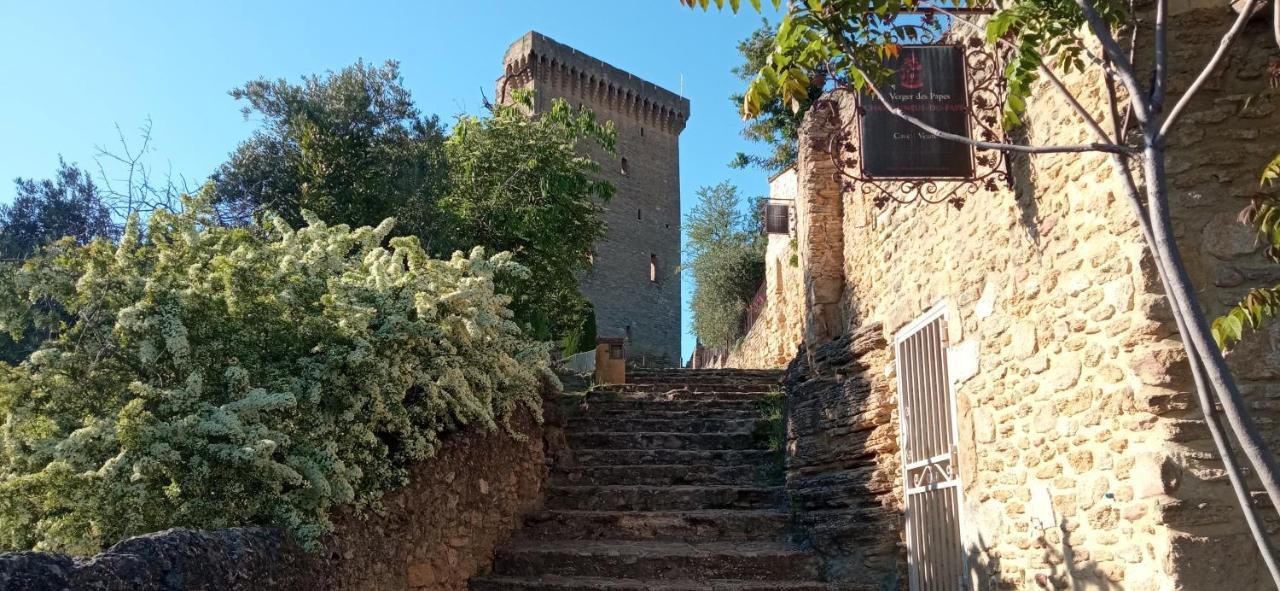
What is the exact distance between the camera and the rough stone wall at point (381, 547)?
244 centimetres

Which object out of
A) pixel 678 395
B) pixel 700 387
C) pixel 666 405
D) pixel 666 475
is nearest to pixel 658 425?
pixel 666 405

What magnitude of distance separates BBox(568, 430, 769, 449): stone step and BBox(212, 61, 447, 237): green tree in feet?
10.5

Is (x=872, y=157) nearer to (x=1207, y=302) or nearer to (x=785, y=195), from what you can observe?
(x=1207, y=302)

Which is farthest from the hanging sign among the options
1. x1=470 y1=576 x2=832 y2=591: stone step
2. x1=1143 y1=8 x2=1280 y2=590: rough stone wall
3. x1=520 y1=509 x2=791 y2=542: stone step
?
x1=520 y1=509 x2=791 y2=542: stone step

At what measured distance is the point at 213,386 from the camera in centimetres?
421

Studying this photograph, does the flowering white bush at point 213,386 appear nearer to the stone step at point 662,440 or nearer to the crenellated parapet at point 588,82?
the stone step at point 662,440

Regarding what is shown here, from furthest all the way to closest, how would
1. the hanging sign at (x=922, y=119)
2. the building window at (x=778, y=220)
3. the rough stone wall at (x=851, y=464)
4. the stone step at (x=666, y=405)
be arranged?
the building window at (x=778, y=220) < the stone step at (x=666, y=405) < the rough stone wall at (x=851, y=464) < the hanging sign at (x=922, y=119)

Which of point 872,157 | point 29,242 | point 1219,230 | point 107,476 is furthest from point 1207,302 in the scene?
point 29,242

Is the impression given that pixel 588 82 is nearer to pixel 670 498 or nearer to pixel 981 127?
pixel 670 498

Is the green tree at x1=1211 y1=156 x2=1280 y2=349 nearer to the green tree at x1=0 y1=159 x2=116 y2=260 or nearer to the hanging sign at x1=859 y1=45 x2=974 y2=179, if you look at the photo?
the hanging sign at x1=859 y1=45 x2=974 y2=179

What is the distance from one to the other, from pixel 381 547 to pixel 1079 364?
11.4ft

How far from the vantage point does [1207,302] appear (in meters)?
3.48

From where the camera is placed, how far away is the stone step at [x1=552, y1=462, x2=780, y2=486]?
743 centimetres

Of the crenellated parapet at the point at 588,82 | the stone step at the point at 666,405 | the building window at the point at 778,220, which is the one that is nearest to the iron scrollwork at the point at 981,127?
the stone step at the point at 666,405
